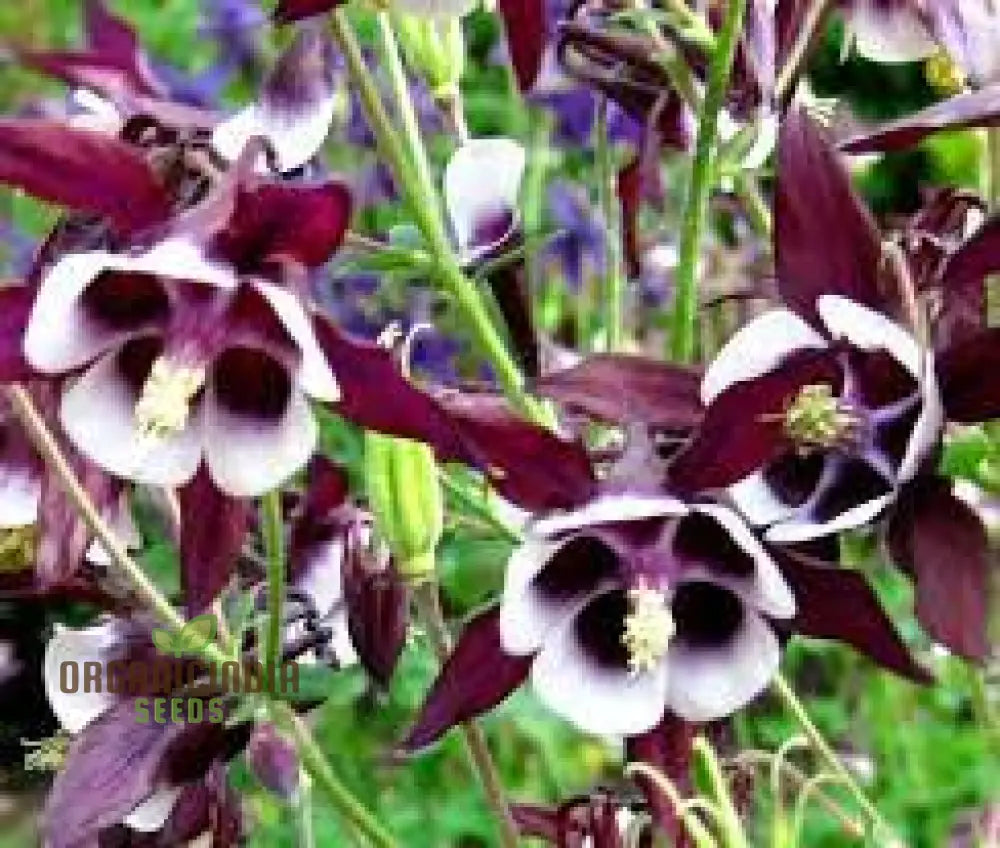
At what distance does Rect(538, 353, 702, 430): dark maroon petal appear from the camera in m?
1.12

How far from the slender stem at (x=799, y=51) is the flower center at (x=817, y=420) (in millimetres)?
206

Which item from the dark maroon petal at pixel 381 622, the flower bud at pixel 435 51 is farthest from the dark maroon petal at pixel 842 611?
the flower bud at pixel 435 51

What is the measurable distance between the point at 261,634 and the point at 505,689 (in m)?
0.18

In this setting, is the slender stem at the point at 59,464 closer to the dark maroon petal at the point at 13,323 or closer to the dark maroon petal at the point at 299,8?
the dark maroon petal at the point at 13,323

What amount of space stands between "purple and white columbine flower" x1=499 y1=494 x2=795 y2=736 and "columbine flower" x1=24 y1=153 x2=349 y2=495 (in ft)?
0.42

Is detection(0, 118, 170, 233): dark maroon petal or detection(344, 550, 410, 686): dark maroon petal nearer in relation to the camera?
detection(0, 118, 170, 233): dark maroon petal

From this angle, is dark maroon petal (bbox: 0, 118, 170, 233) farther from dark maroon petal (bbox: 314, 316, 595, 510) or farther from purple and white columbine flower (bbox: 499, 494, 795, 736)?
purple and white columbine flower (bbox: 499, 494, 795, 736)

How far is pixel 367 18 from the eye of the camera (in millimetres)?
1373

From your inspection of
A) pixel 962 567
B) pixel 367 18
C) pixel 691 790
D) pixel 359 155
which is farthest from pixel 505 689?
pixel 359 155

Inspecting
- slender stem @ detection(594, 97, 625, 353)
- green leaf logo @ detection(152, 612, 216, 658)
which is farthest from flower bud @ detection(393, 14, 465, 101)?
green leaf logo @ detection(152, 612, 216, 658)

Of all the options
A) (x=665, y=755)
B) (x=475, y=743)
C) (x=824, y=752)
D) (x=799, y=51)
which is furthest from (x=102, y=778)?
(x=799, y=51)

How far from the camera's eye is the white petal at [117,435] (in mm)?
1104

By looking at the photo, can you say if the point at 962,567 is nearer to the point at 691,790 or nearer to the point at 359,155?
the point at 691,790

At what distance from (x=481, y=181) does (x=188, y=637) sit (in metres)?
0.28
